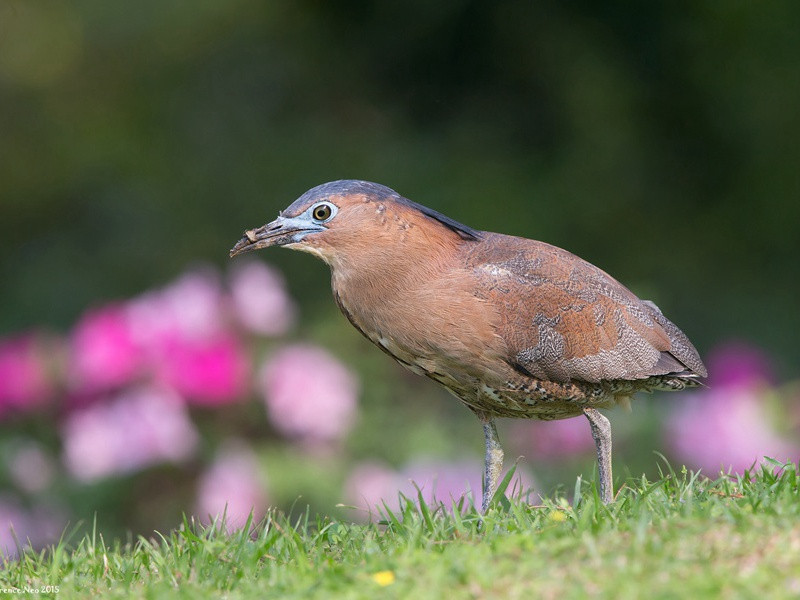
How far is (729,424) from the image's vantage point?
810cm

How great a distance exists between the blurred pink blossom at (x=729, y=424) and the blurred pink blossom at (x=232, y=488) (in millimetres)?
2671

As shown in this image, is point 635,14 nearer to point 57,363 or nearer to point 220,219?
point 220,219

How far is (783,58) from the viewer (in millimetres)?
11758

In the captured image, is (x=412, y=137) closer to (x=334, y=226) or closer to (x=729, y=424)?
(x=729, y=424)

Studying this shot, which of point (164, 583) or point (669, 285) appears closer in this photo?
point (164, 583)

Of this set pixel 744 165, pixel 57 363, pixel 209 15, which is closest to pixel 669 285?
pixel 744 165

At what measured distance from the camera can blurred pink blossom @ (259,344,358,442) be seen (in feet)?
25.3

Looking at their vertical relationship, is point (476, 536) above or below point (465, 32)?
below

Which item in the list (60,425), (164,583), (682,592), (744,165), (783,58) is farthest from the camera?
(744,165)

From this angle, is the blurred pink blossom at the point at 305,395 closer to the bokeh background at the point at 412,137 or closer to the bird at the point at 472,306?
the bird at the point at 472,306

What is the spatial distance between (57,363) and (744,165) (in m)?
7.19

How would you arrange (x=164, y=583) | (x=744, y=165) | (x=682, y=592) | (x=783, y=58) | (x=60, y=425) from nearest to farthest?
(x=682, y=592) → (x=164, y=583) → (x=60, y=425) → (x=783, y=58) → (x=744, y=165)

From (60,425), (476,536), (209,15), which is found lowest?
(60,425)

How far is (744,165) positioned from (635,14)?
1.78 metres
